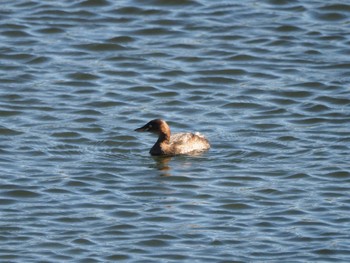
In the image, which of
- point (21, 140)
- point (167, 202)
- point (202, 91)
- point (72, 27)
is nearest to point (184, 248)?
point (167, 202)

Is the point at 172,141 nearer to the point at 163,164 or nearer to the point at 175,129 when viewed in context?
the point at 163,164

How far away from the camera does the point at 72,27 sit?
70.1 feet

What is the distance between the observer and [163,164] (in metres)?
16.5

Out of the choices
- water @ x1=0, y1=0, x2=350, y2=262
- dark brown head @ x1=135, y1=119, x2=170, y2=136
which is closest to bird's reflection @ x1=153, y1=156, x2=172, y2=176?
water @ x1=0, y1=0, x2=350, y2=262

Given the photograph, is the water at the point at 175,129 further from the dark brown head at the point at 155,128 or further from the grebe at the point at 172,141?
the dark brown head at the point at 155,128

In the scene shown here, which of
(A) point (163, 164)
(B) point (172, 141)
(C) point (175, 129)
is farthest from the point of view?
(C) point (175, 129)

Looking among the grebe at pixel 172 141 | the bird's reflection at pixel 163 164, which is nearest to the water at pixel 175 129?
the bird's reflection at pixel 163 164

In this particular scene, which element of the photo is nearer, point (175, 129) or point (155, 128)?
point (155, 128)

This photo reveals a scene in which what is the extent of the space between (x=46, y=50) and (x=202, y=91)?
2.92 meters

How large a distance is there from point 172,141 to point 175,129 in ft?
2.77

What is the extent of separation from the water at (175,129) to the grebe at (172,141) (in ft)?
0.49

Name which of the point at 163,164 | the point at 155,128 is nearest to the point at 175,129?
the point at 155,128

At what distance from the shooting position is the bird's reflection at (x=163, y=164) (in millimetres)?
16109

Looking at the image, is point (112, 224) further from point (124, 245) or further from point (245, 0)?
point (245, 0)
